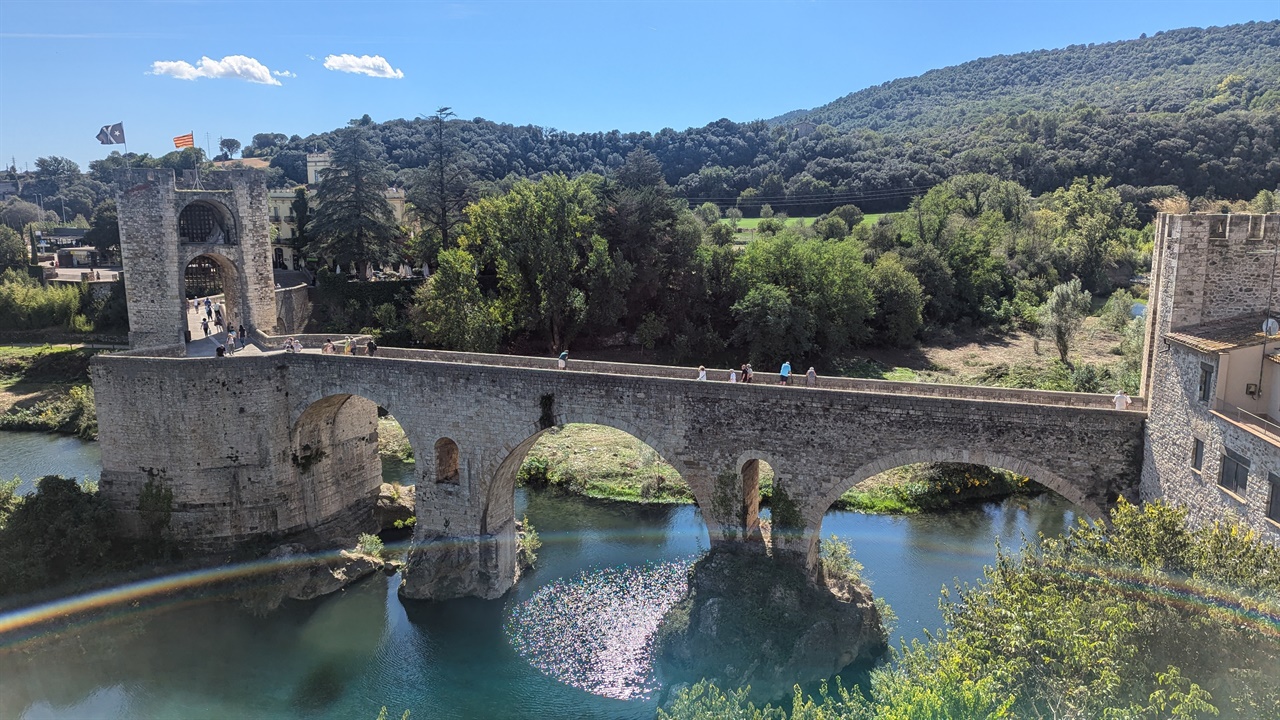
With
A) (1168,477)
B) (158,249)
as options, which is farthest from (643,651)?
(158,249)

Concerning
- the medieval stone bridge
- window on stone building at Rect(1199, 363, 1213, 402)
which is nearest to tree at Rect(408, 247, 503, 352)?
the medieval stone bridge

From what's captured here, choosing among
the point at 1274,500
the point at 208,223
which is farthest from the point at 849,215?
the point at 1274,500

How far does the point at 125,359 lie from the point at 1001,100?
12892 cm

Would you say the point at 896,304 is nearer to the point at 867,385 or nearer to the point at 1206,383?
the point at 867,385

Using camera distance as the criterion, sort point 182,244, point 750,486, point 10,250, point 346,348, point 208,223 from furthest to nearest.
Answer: point 10,250 < point 208,223 < point 182,244 < point 346,348 < point 750,486

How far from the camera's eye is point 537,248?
120 feet

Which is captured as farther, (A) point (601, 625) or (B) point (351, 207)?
(B) point (351, 207)

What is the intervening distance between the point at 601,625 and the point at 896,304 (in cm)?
3036

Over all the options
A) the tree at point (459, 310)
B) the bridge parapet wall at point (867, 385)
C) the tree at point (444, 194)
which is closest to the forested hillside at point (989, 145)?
the tree at point (444, 194)

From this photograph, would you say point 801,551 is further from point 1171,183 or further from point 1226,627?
point 1171,183

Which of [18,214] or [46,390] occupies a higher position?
[18,214]

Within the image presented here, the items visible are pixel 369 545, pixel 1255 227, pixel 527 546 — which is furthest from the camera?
pixel 369 545

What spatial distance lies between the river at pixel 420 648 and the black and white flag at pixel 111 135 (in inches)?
633

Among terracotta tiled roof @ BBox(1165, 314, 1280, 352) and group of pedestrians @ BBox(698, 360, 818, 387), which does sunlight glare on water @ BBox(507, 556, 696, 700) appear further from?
terracotta tiled roof @ BBox(1165, 314, 1280, 352)
